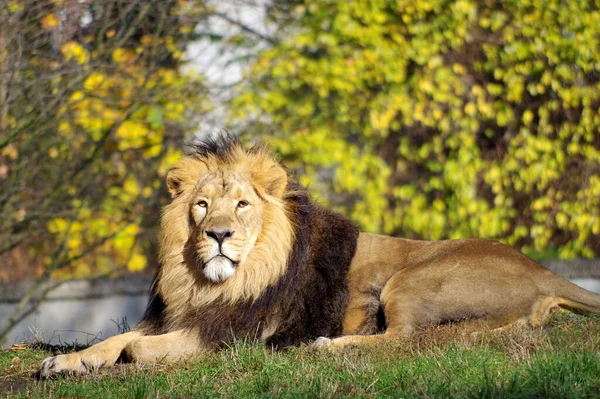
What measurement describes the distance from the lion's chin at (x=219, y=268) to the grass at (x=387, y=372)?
0.38 meters

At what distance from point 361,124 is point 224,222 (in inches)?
208

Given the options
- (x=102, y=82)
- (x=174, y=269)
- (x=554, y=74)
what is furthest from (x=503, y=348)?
(x=554, y=74)

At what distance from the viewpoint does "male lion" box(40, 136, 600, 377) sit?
5.22 meters

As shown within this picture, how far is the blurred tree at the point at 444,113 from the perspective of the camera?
31.1ft

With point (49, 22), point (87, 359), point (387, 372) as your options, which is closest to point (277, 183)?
point (87, 359)

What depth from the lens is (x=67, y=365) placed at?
16.1 ft

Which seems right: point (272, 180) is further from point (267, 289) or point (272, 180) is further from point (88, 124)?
point (88, 124)

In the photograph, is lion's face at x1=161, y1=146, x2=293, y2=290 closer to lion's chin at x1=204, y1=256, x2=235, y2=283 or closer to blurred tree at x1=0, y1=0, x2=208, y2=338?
lion's chin at x1=204, y1=256, x2=235, y2=283

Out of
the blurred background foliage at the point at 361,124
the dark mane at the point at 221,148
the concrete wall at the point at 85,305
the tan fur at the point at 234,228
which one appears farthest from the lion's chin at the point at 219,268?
the concrete wall at the point at 85,305

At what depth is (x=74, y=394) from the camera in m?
4.43

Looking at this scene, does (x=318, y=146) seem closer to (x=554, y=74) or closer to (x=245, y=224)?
(x=554, y=74)

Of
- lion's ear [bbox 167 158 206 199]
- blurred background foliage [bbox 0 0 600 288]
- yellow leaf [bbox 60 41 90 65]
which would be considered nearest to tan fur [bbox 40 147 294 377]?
lion's ear [bbox 167 158 206 199]

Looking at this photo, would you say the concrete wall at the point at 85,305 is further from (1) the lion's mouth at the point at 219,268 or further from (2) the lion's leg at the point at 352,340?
(2) the lion's leg at the point at 352,340

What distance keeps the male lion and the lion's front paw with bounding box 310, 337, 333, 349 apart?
0.01m
